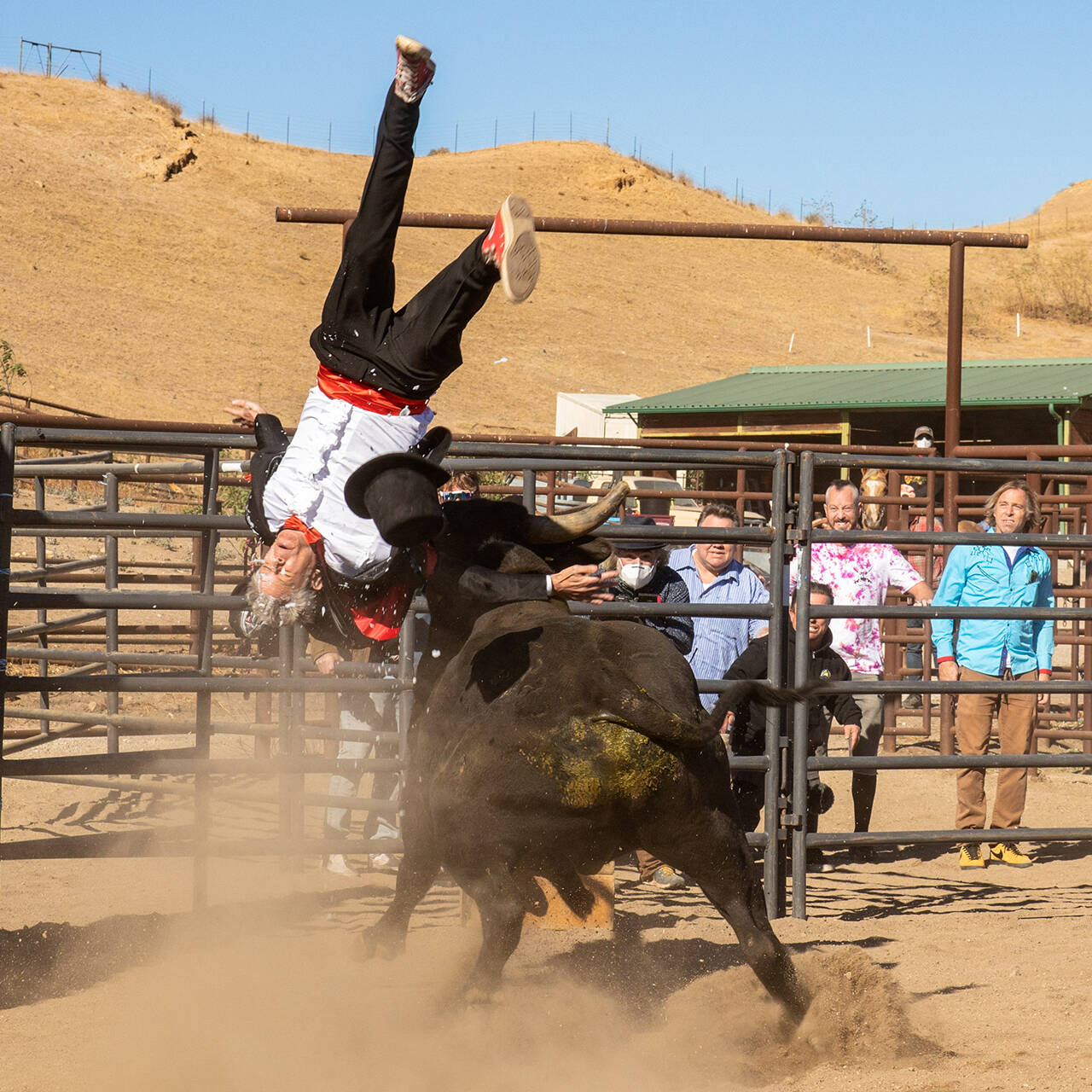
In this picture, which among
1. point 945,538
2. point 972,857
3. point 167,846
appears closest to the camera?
point 167,846

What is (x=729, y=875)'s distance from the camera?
3.32 meters

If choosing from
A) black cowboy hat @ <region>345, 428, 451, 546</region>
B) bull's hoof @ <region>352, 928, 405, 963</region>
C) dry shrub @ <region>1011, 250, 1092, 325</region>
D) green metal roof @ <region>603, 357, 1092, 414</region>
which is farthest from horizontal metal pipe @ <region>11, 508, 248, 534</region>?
dry shrub @ <region>1011, 250, 1092, 325</region>

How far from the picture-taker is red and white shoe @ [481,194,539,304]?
3.05 meters

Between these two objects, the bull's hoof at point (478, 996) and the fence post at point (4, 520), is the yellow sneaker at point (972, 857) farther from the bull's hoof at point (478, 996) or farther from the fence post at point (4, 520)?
the fence post at point (4, 520)

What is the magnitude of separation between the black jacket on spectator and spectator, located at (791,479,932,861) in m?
0.97

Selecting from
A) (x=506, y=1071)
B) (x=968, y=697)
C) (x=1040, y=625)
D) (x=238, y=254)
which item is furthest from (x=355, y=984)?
(x=238, y=254)

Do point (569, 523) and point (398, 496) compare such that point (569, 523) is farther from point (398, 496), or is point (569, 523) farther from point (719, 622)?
point (719, 622)

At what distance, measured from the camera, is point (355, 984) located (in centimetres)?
399

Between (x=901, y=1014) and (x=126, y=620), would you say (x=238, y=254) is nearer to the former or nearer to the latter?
(x=126, y=620)

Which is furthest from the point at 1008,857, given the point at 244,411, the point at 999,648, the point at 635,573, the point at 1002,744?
the point at 244,411

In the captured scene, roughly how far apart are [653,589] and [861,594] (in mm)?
1684

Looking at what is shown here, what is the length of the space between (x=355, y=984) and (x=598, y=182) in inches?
2123

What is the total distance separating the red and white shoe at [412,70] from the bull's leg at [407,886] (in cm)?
201

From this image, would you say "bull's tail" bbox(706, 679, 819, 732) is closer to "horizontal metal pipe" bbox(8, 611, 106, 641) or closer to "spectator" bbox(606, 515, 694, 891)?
"spectator" bbox(606, 515, 694, 891)
